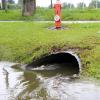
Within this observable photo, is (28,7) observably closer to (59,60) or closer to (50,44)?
(50,44)

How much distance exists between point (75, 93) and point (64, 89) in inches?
19.0

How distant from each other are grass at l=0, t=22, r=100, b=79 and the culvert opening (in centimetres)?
29

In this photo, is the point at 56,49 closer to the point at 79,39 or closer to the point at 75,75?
the point at 79,39

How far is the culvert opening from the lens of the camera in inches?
535

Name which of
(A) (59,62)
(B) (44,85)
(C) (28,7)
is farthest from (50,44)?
(C) (28,7)

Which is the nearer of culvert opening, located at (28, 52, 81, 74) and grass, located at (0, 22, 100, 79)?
grass, located at (0, 22, 100, 79)

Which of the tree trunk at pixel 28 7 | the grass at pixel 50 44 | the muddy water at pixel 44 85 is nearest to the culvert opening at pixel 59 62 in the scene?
the muddy water at pixel 44 85

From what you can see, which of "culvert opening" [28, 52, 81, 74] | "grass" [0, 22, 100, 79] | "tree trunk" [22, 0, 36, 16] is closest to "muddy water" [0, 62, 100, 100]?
"culvert opening" [28, 52, 81, 74]

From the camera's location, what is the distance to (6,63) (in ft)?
48.6

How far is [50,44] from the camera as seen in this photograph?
605 inches

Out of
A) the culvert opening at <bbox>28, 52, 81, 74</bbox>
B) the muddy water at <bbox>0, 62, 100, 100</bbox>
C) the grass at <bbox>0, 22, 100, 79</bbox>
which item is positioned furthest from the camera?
the culvert opening at <bbox>28, 52, 81, 74</bbox>

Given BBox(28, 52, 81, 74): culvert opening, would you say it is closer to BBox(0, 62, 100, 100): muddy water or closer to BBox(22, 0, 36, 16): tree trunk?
BBox(0, 62, 100, 100): muddy water

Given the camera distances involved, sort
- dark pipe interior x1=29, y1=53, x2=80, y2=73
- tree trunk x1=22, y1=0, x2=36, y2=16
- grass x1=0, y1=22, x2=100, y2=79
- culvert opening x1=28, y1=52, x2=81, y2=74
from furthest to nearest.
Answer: tree trunk x1=22, y1=0, x2=36, y2=16
dark pipe interior x1=29, y1=53, x2=80, y2=73
culvert opening x1=28, y1=52, x2=81, y2=74
grass x1=0, y1=22, x2=100, y2=79

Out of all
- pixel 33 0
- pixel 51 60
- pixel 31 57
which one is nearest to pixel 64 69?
pixel 51 60
